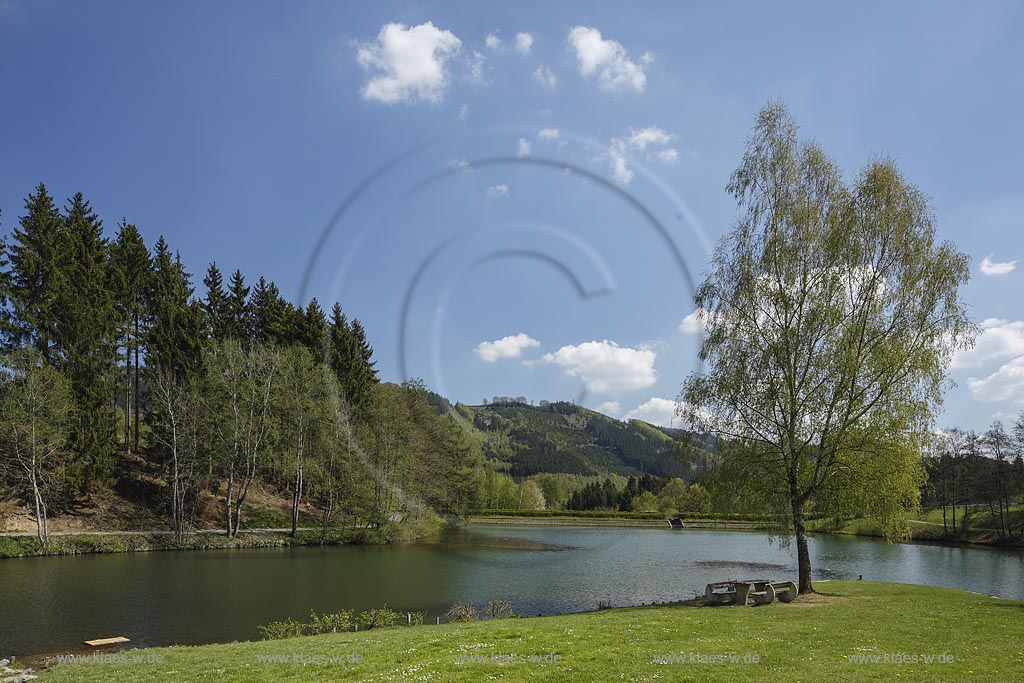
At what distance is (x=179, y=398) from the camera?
155 ft

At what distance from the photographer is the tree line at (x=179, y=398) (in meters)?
39.5

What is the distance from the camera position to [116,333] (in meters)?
47.6

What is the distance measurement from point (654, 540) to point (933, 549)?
26291 millimetres

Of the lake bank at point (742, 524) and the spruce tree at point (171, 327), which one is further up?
the spruce tree at point (171, 327)

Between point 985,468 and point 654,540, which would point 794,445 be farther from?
point 985,468

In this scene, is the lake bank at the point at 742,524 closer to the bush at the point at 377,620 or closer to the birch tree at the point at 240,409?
the bush at the point at 377,620

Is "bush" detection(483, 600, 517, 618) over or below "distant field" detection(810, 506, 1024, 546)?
over

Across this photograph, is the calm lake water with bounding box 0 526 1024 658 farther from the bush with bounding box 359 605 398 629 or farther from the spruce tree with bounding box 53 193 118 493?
the spruce tree with bounding box 53 193 118 493

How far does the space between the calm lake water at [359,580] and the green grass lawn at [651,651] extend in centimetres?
647

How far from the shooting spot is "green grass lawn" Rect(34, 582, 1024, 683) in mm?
9703

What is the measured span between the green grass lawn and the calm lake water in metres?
6.47

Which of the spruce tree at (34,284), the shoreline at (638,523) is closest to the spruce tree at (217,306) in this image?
the spruce tree at (34,284)

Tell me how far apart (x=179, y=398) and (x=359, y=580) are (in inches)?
1029

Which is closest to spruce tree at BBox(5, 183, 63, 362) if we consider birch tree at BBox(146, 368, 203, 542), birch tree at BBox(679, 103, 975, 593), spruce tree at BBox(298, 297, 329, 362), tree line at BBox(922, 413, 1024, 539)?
birch tree at BBox(146, 368, 203, 542)
